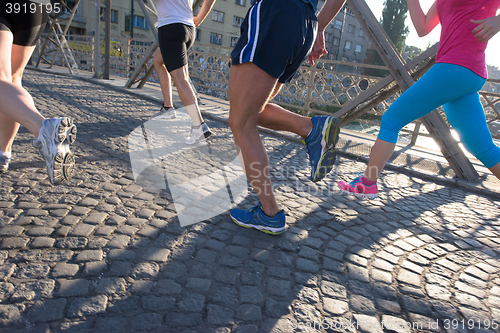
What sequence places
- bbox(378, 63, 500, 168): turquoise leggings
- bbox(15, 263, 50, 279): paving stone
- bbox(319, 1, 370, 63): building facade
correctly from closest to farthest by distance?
bbox(15, 263, 50, 279): paving stone < bbox(378, 63, 500, 168): turquoise leggings < bbox(319, 1, 370, 63): building facade

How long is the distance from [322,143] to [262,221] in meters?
0.62

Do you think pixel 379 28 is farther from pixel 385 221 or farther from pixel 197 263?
pixel 197 263

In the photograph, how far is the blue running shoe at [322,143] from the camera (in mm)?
2121

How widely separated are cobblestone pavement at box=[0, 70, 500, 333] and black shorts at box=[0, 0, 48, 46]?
993 mm

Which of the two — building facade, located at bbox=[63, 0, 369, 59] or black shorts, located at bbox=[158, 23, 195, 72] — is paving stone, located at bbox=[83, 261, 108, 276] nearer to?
black shorts, located at bbox=[158, 23, 195, 72]

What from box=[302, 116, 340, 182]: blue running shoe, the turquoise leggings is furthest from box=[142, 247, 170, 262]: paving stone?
the turquoise leggings

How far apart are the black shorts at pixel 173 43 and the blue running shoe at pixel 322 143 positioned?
258 centimetres

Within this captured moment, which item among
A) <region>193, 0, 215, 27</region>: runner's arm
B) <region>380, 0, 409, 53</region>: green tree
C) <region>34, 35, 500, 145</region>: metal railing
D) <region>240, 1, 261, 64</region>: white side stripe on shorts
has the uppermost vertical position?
<region>380, 0, 409, 53</region>: green tree

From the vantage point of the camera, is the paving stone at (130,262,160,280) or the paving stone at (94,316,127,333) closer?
the paving stone at (94,316,127,333)

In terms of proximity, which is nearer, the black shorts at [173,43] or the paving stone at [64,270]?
the paving stone at [64,270]

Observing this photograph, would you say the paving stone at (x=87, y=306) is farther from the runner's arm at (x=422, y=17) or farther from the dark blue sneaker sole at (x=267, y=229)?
the runner's arm at (x=422, y=17)

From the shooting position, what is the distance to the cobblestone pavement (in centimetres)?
134

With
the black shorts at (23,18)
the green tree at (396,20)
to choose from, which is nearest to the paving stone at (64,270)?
the black shorts at (23,18)

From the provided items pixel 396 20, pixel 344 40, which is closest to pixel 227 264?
pixel 396 20
